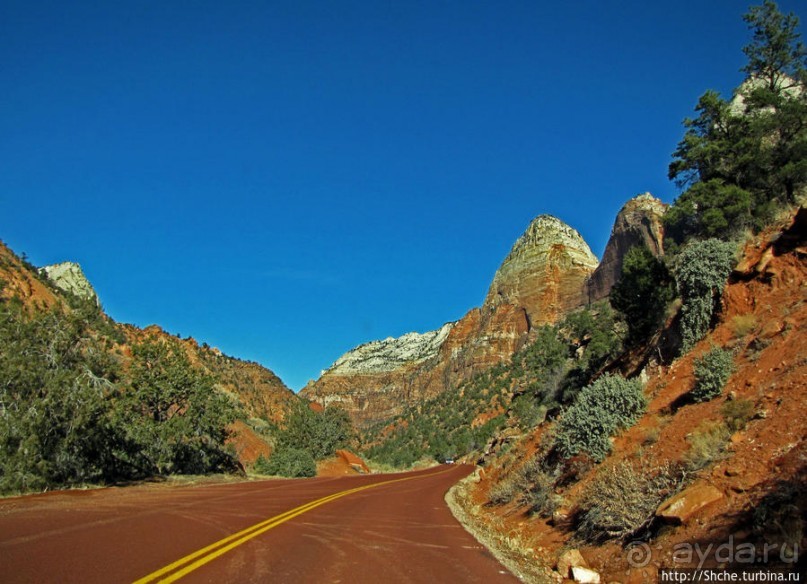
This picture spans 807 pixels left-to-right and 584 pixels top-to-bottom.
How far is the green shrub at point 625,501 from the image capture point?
7.50m

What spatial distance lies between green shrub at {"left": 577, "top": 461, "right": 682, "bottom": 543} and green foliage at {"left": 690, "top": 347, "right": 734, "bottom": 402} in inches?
119

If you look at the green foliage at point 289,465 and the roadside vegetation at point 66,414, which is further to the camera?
the green foliage at point 289,465

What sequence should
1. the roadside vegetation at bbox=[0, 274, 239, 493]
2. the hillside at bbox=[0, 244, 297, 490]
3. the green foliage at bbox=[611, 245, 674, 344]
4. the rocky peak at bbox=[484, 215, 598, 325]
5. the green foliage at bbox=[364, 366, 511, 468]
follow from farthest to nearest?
the rocky peak at bbox=[484, 215, 598, 325], the green foliage at bbox=[364, 366, 511, 468], the green foliage at bbox=[611, 245, 674, 344], the hillside at bbox=[0, 244, 297, 490], the roadside vegetation at bbox=[0, 274, 239, 493]

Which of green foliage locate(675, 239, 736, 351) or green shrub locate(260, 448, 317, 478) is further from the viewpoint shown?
green shrub locate(260, 448, 317, 478)

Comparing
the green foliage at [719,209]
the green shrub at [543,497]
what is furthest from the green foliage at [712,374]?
the green foliage at [719,209]

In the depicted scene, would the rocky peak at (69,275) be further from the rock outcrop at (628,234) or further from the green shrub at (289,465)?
the rock outcrop at (628,234)

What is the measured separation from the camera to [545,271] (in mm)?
119938

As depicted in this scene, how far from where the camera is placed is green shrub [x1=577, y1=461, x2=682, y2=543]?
7496 mm

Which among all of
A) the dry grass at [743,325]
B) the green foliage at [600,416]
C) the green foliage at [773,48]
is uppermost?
the green foliage at [773,48]

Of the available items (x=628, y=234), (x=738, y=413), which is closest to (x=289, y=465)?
(x=738, y=413)

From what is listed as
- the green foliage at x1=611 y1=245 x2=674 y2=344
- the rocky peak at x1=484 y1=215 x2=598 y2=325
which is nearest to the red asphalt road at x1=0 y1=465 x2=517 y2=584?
the green foliage at x1=611 y1=245 x2=674 y2=344

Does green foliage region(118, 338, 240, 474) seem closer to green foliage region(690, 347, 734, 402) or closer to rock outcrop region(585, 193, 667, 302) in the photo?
green foliage region(690, 347, 734, 402)

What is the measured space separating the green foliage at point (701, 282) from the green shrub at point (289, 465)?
30.4 m

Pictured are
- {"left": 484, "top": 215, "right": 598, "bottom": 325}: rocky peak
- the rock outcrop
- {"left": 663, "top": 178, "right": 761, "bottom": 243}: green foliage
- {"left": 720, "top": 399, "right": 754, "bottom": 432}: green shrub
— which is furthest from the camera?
{"left": 484, "top": 215, "right": 598, "bottom": 325}: rocky peak
